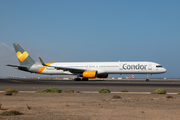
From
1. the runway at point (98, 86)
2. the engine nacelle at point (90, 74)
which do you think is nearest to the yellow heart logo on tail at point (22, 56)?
the engine nacelle at point (90, 74)

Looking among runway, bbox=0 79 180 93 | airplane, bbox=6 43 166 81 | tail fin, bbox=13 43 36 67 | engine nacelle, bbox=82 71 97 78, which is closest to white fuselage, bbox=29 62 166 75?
airplane, bbox=6 43 166 81

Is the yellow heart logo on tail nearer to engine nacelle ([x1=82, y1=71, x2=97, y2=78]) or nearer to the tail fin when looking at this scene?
the tail fin

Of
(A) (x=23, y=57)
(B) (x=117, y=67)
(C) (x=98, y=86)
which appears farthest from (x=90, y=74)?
(A) (x=23, y=57)

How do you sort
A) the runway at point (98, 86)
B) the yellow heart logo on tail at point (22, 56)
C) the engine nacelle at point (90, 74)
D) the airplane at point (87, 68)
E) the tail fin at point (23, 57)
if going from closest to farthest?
the runway at point (98, 86) < the engine nacelle at point (90, 74) < the airplane at point (87, 68) < the tail fin at point (23, 57) < the yellow heart logo on tail at point (22, 56)

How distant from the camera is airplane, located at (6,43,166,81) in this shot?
4394 centimetres

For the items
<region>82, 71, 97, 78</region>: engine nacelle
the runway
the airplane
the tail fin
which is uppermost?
the tail fin

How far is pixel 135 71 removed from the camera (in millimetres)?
44188

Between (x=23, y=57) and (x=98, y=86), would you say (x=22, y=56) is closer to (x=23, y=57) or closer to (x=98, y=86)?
(x=23, y=57)

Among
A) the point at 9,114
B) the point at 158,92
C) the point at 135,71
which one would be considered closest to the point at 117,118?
the point at 9,114

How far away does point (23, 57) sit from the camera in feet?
172

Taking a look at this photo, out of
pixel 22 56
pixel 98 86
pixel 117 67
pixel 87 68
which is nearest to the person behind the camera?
pixel 98 86

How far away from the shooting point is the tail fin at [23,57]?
51.8 metres

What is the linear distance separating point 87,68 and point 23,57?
55.9 feet

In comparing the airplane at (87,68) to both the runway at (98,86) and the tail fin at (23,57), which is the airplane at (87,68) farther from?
the runway at (98,86)
